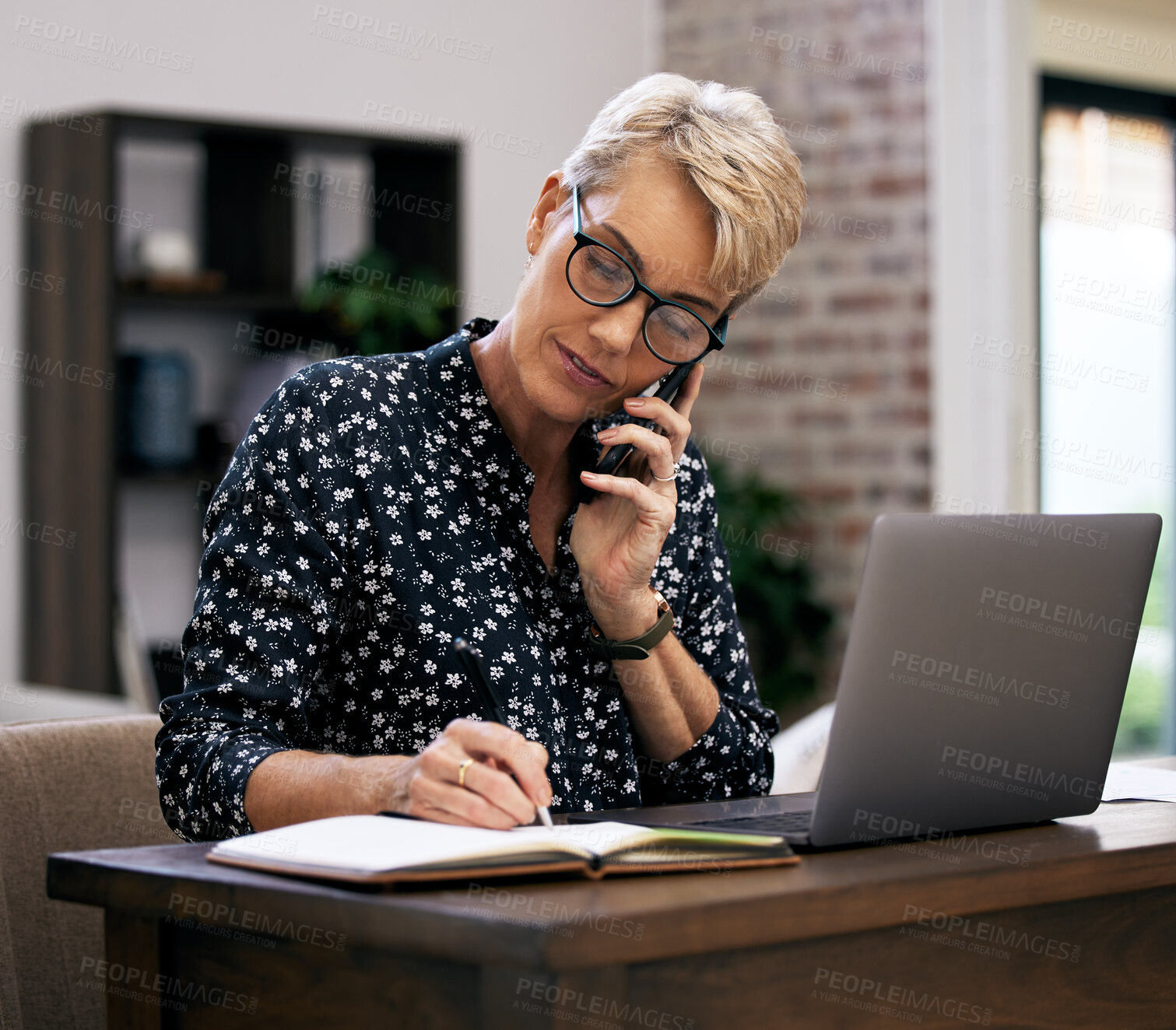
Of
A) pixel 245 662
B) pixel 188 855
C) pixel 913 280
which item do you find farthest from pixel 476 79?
pixel 188 855

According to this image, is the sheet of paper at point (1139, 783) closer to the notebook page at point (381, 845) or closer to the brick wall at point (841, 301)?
the notebook page at point (381, 845)

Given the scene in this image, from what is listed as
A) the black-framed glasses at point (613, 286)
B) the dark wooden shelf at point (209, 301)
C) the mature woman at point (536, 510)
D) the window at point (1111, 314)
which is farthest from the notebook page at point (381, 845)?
the window at point (1111, 314)

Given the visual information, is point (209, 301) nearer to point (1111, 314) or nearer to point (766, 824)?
point (1111, 314)

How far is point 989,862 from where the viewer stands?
97 centimetres

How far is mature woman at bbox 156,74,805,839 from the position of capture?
1272mm

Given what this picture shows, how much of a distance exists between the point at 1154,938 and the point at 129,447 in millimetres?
3084

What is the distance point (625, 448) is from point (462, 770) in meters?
0.61

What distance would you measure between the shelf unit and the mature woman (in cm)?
225

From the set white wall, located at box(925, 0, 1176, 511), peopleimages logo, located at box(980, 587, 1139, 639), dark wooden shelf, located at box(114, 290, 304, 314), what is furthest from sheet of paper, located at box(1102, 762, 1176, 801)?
dark wooden shelf, located at box(114, 290, 304, 314)

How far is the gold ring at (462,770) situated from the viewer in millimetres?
973

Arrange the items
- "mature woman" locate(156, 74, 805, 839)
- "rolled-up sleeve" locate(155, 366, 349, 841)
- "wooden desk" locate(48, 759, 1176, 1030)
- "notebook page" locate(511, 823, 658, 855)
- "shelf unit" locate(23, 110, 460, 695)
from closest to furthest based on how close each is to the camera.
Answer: "wooden desk" locate(48, 759, 1176, 1030)
"notebook page" locate(511, 823, 658, 855)
"rolled-up sleeve" locate(155, 366, 349, 841)
"mature woman" locate(156, 74, 805, 839)
"shelf unit" locate(23, 110, 460, 695)

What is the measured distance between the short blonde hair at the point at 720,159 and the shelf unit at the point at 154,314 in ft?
7.92

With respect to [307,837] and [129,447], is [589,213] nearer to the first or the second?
[307,837]

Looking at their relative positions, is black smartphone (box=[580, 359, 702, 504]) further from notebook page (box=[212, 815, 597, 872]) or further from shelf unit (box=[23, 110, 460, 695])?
shelf unit (box=[23, 110, 460, 695])
